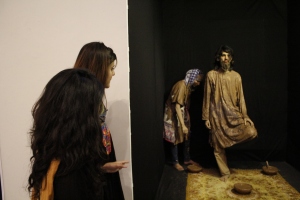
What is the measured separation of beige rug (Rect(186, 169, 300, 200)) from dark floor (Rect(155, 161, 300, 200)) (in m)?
0.08

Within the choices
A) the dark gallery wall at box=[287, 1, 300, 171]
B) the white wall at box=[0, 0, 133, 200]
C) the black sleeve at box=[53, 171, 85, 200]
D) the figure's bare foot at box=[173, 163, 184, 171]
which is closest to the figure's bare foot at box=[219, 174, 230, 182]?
the figure's bare foot at box=[173, 163, 184, 171]

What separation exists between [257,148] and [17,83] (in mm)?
3589

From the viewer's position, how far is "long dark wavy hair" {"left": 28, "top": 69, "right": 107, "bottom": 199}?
92cm

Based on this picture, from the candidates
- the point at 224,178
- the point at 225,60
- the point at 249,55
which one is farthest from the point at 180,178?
the point at 249,55

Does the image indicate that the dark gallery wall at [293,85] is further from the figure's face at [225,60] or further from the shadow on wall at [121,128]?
the shadow on wall at [121,128]

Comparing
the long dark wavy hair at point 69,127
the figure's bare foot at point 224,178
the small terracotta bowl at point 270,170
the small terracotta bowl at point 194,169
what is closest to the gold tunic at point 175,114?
the small terracotta bowl at point 194,169

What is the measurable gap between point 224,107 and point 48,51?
238 centimetres

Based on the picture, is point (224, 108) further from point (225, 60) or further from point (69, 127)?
point (69, 127)

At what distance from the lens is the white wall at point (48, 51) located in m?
1.70

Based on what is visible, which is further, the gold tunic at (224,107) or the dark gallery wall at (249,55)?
the dark gallery wall at (249,55)

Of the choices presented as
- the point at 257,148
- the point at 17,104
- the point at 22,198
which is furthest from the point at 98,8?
the point at 257,148

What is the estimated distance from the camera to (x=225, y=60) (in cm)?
336

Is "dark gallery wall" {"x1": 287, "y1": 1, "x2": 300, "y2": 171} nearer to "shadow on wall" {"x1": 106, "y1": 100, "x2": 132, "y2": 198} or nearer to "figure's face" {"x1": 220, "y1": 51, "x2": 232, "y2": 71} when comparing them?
"figure's face" {"x1": 220, "y1": 51, "x2": 232, "y2": 71}

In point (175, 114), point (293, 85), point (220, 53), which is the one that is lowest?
point (175, 114)
